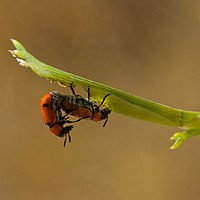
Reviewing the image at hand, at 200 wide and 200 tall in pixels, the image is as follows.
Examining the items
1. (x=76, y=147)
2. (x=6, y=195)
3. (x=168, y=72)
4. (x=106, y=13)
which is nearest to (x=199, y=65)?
(x=168, y=72)

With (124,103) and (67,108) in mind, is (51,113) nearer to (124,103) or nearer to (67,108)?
(67,108)

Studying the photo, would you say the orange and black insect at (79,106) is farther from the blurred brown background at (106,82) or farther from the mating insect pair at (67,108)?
the blurred brown background at (106,82)

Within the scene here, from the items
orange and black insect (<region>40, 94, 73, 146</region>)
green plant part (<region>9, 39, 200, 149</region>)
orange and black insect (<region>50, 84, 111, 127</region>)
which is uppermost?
green plant part (<region>9, 39, 200, 149</region>)

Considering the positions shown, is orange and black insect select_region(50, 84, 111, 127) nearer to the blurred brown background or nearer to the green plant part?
the green plant part

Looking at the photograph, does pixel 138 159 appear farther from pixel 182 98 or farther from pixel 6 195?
pixel 6 195

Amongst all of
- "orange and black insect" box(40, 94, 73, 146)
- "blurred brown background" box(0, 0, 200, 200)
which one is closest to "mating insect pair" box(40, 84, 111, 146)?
"orange and black insect" box(40, 94, 73, 146)

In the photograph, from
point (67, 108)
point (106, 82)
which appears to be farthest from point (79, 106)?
point (106, 82)

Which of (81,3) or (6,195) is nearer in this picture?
(6,195)
